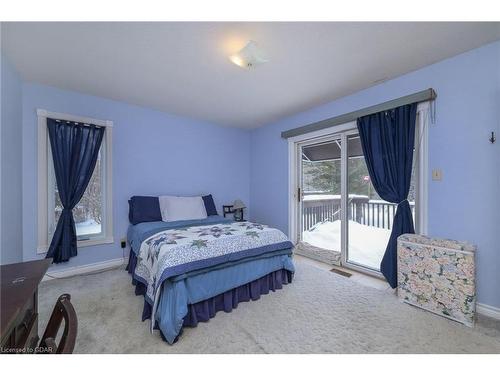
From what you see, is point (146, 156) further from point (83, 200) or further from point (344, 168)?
point (344, 168)

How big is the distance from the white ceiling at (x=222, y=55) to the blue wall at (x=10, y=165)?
0.69ft

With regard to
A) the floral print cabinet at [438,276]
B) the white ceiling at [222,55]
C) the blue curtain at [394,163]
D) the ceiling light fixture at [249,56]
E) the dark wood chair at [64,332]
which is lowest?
the floral print cabinet at [438,276]

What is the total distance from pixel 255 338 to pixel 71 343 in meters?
1.32

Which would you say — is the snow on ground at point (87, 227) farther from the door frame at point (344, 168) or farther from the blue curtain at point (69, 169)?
the door frame at point (344, 168)

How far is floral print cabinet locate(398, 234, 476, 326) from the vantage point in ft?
5.78

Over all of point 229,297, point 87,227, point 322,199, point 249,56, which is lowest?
point 229,297

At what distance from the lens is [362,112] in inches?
103

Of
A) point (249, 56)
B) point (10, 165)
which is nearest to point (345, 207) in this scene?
point (249, 56)

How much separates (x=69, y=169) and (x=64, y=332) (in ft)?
8.75

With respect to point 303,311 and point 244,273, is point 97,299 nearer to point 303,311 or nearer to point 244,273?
point 244,273

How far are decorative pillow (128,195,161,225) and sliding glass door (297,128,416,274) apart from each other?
2363 millimetres

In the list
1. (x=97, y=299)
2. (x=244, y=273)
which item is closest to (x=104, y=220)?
(x=97, y=299)

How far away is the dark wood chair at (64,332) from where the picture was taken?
591 mm

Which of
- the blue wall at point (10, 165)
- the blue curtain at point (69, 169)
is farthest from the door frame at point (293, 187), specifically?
the blue wall at point (10, 165)
